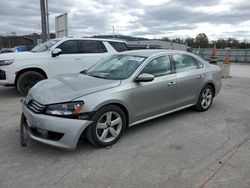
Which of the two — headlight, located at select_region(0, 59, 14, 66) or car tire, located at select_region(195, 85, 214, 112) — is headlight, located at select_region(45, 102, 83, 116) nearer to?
car tire, located at select_region(195, 85, 214, 112)

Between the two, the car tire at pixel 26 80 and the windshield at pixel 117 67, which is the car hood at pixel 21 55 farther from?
the windshield at pixel 117 67

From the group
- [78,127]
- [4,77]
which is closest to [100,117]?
[78,127]

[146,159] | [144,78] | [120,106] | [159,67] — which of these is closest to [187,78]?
[159,67]

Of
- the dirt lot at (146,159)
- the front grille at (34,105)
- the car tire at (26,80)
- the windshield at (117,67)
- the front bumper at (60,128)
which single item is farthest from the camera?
the car tire at (26,80)

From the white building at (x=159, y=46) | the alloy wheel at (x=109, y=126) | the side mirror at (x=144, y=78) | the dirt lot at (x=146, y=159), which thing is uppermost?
the white building at (x=159, y=46)

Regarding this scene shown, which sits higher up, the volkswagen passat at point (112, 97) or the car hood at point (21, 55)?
the car hood at point (21, 55)

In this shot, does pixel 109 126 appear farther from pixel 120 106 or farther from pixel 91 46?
pixel 91 46

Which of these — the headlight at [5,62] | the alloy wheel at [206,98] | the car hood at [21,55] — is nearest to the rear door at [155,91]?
the alloy wheel at [206,98]

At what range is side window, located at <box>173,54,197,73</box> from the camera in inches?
196

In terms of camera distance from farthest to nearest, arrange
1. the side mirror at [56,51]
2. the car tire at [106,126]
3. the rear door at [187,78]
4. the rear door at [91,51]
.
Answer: the rear door at [91,51]
the side mirror at [56,51]
the rear door at [187,78]
the car tire at [106,126]

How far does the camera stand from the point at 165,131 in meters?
4.43

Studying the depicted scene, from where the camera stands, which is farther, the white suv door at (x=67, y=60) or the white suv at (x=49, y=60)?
the white suv door at (x=67, y=60)

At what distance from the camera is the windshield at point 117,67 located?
420 cm

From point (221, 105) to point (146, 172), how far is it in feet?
13.3
